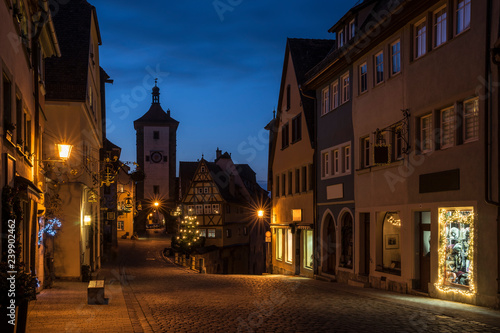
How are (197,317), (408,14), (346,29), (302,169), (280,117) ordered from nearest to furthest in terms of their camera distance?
(197,317), (408,14), (346,29), (302,169), (280,117)

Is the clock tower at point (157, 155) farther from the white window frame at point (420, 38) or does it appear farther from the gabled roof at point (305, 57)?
the white window frame at point (420, 38)

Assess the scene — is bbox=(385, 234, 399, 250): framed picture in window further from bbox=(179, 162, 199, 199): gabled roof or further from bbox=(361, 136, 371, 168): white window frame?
bbox=(179, 162, 199, 199): gabled roof

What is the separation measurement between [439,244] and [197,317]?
7667 millimetres

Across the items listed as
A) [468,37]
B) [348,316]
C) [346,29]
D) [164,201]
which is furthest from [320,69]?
[164,201]

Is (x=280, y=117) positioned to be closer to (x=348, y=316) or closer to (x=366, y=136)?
(x=366, y=136)

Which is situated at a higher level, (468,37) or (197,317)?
(468,37)

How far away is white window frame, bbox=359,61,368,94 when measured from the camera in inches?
896

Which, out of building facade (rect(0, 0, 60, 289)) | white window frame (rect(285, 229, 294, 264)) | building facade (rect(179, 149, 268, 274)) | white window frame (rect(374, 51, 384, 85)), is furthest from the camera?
building facade (rect(179, 149, 268, 274))

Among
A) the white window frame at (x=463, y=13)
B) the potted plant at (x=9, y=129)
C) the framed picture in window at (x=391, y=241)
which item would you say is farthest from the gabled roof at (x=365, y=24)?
the potted plant at (x=9, y=129)

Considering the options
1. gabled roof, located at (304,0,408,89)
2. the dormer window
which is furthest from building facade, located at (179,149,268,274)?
the dormer window

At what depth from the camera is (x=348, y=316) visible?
12273mm

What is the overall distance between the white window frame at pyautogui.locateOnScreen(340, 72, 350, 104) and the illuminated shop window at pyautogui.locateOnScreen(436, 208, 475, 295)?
913 centimetres

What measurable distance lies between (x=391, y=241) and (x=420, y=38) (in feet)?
22.4

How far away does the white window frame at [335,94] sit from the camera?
26125 millimetres
